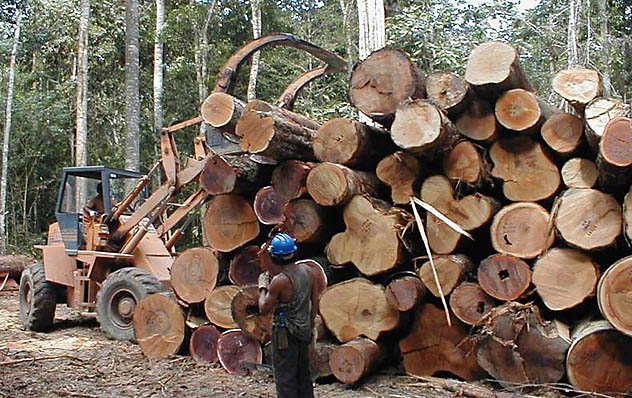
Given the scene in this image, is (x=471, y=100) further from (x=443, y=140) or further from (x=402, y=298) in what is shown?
(x=402, y=298)

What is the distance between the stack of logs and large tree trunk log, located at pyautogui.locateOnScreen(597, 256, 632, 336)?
0.01m

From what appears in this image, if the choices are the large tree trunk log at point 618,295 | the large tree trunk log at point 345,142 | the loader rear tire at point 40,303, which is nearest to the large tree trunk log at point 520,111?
the large tree trunk log at point 345,142

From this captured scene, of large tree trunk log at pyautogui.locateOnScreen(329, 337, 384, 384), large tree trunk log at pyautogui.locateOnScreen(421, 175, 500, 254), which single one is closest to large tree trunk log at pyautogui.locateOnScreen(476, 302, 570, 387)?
large tree trunk log at pyautogui.locateOnScreen(421, 175, 500, 254)

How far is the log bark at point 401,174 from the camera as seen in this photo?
630cm

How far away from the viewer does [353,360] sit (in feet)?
19.6

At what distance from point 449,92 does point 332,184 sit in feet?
4.49

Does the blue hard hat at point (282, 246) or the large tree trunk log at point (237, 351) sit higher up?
the blue hard hat at point (282, 246)

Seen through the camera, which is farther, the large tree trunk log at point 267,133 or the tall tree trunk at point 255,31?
the tall tree trunk at point 255,31

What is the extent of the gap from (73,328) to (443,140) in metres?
6.67

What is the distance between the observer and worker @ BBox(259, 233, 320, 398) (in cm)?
499

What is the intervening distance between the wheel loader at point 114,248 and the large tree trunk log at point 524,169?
10.3 feet

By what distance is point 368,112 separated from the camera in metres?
6.34

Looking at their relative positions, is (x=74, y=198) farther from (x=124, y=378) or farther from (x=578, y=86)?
(x=578, y=86)

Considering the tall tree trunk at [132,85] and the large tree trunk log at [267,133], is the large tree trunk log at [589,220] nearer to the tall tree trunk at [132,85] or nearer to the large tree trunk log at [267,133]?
the large tree trunk log at [267,133]
